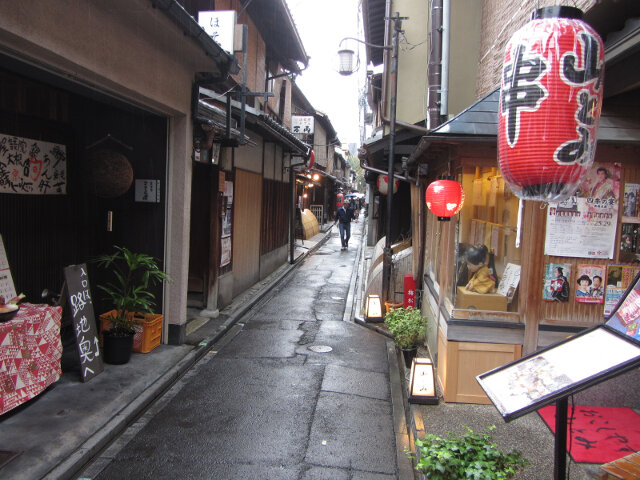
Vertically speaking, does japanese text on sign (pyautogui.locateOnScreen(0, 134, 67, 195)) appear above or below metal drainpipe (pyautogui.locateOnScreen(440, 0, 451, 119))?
below

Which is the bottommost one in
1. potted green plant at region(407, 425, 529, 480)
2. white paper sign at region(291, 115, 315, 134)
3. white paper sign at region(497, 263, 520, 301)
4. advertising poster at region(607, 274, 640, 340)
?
potted green plant at region(407, 425, 529, 480)

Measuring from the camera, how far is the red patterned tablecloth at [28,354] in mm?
5301

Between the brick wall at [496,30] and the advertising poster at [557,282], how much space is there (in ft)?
13.4

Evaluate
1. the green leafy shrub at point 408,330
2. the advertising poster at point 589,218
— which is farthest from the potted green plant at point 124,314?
the advertising poster at point 589,218

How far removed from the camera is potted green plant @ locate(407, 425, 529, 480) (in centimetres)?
359

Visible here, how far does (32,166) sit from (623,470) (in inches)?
336

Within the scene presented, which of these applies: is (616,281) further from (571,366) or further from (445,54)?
(445,54)

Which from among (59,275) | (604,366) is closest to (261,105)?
(59,275)

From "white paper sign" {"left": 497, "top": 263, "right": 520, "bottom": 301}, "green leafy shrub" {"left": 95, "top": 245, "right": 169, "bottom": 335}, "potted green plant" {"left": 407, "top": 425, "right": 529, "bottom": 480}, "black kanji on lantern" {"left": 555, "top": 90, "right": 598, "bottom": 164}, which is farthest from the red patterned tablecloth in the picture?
"white paper sign" {"left": 497, "top": 263, "right": 520, "bottom": 301}

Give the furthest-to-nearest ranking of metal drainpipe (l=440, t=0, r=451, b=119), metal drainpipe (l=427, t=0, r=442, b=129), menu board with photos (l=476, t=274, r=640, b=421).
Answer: metal drainpipe (l=440, t=0, r=451, b=119) → metal drainpipe (l=427, t=0, r=442, b=129) → menu board with photos (l=476, t=274, r=640, b=421)

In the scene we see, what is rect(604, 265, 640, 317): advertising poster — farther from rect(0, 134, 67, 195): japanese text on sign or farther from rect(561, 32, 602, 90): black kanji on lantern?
rect(0, 134, 67, 195): japanese text on sign

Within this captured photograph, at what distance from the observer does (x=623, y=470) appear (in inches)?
152

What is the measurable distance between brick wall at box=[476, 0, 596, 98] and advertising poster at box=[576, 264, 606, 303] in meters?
4.10

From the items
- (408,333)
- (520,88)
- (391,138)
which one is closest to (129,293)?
(408,333)
